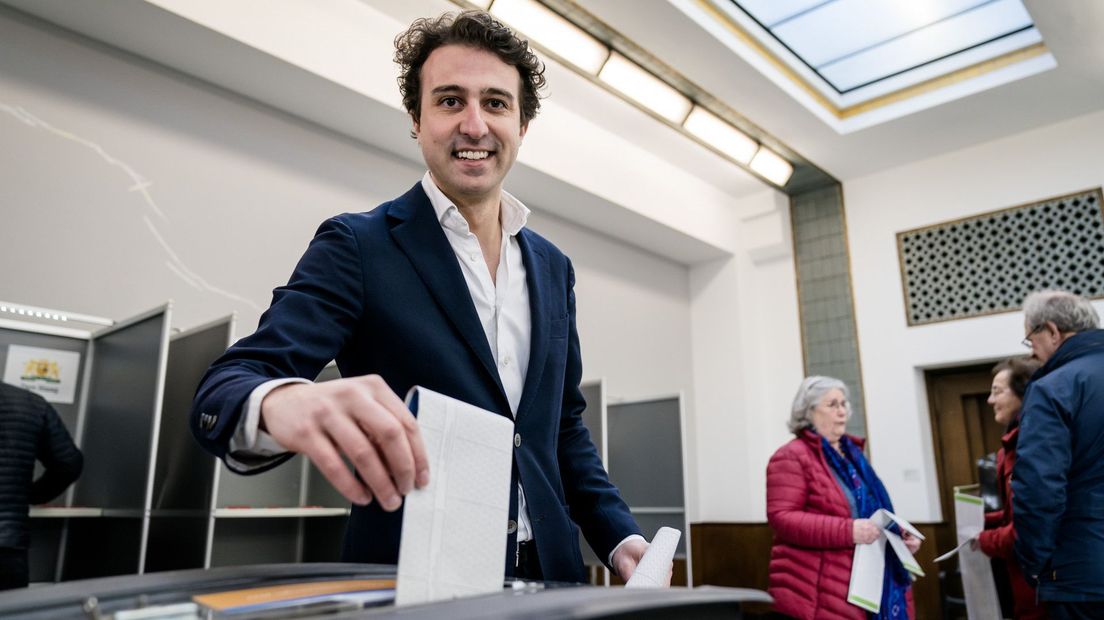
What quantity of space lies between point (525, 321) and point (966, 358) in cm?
451

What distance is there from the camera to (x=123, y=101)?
9.71 ft

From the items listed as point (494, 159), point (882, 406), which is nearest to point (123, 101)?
point (494, 159)

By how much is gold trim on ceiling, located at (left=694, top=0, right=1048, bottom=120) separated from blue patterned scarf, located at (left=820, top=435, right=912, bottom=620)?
7.04 ft

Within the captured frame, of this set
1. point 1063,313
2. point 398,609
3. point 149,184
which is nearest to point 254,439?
point 398,609

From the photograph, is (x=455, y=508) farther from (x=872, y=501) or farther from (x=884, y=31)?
(x=884, y=31)

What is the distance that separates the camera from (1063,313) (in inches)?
91.0

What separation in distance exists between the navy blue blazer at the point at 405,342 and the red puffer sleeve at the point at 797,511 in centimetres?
189

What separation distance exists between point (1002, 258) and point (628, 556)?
4.63 metres

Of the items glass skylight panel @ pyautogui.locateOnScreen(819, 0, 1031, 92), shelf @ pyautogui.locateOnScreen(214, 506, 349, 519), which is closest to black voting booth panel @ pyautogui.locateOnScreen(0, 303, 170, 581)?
shelf @ pyautogui.locateOnScreen(214, 506, 349, 519)

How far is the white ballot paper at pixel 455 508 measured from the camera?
0.42 metres

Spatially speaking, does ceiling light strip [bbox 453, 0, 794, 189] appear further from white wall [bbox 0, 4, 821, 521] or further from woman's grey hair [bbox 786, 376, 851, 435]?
woman's grey hair [bbox 786, 376, 851, 435]

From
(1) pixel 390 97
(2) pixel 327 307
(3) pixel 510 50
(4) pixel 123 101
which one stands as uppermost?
(1) pixel 390 97

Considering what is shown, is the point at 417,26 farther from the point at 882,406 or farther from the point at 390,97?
the point at 882,406

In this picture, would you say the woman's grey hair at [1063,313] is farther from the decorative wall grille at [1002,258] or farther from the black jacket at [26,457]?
the black jacket at [26,457]
